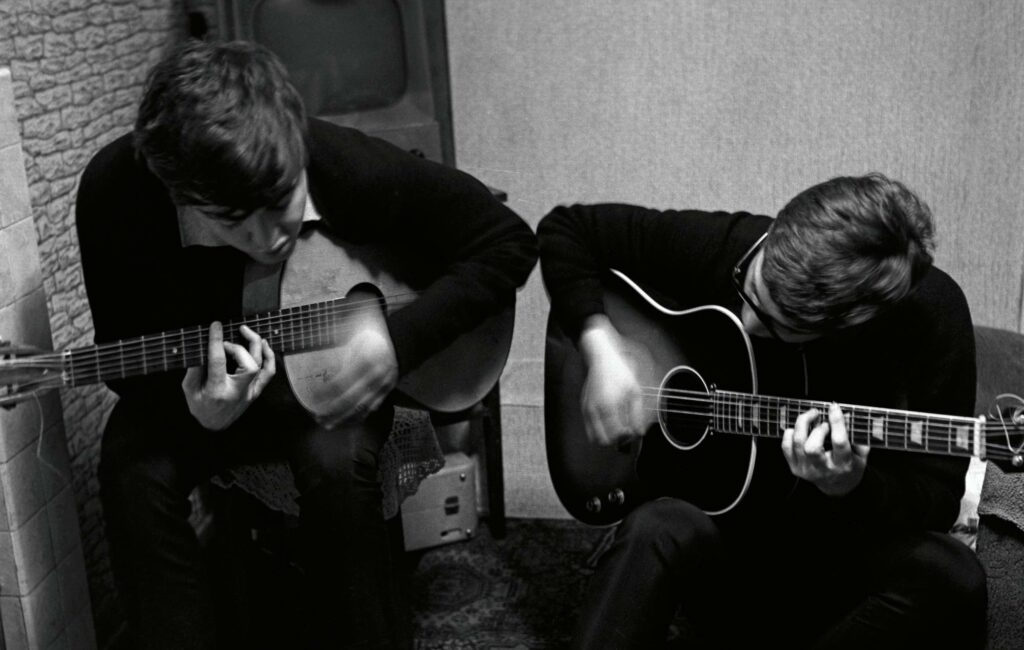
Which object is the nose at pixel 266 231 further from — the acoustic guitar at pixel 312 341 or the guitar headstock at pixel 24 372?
the guitar headstock at pixel 24 372

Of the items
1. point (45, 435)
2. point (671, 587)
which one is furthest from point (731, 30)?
point (45, 435)

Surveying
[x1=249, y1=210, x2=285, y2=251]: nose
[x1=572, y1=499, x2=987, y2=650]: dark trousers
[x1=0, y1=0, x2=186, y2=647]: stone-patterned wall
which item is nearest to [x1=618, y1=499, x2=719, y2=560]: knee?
[x1=572, y1=499, x2=987, y2=650]: dark trousers

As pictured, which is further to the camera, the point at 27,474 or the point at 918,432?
the point at 27,474

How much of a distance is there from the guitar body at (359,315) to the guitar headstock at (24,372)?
29 centimetres

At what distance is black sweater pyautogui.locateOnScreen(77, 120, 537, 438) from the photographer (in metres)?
1.54

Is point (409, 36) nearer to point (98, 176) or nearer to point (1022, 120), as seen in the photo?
point (98, 176)

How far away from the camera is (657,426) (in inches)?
64.3

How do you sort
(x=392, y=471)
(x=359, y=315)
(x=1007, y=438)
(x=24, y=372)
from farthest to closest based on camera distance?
(x=392, y=471) → (x=359, y=315) → (x=24, y=372) → (x=1007, y=438)

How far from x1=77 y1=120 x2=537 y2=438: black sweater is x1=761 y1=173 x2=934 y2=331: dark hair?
486 mm

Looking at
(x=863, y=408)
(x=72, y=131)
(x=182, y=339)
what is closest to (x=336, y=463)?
(x=182, y=339)

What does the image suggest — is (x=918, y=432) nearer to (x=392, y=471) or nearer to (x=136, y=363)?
(x=392, y=471)

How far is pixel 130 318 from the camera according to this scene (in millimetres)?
1566

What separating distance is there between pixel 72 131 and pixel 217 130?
2.40 ft

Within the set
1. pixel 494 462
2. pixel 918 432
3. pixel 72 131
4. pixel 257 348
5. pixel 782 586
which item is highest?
pixel 72 131
